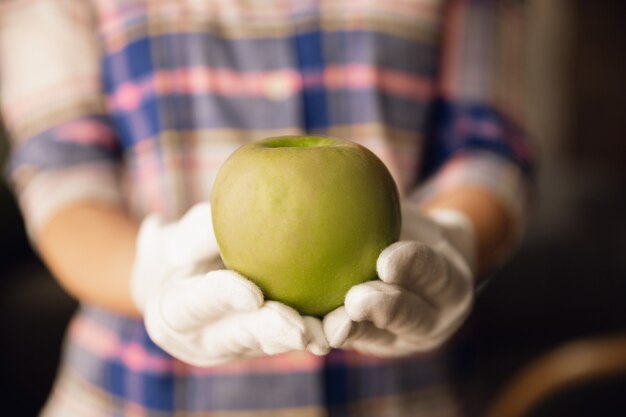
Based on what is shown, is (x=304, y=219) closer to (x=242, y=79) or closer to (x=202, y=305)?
(x=202, y=305)

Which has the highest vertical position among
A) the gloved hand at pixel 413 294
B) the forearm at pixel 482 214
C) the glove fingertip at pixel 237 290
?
the glove fingertip at pixel 237 290

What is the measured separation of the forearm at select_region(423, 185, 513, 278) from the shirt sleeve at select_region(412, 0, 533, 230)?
1cm

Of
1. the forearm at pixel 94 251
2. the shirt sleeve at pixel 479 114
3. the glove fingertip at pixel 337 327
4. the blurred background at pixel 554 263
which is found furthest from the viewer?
the blurred background at pixel 554 263

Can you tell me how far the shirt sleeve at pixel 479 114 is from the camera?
2.69ft

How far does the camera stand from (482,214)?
30.1 inches

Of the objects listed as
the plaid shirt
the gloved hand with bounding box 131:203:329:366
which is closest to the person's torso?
the plaid shirt

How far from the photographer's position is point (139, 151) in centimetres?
79

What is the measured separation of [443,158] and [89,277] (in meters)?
0.40

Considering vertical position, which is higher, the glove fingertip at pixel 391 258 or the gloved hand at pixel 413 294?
the glove fingertip at pixel 391 258

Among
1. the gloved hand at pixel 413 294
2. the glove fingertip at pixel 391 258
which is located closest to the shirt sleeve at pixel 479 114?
the gloved hand at pixel 413 294

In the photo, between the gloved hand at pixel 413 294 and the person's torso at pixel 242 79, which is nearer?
the gloved hand at pixel 413 294

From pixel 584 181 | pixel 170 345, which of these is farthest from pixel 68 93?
pixel 584 181

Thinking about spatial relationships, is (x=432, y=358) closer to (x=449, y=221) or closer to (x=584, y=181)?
(x=449, y=221)

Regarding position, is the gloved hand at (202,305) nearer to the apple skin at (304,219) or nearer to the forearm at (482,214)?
the apple skin at (304,219)
